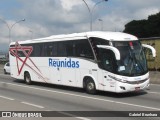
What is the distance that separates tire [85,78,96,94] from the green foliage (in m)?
85.9

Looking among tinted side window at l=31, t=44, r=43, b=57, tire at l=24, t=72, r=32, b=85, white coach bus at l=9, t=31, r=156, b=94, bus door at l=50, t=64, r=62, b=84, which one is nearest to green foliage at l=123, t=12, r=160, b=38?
tire at l=24, t=72, r=32, b=85

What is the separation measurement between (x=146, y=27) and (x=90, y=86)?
92.5m

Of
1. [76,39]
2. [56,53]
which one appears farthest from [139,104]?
[56,53]

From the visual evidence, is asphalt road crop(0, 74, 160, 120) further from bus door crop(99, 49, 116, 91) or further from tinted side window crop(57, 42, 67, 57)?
tinted side window crop(57, 42, 67, 57)

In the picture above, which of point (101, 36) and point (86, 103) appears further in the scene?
point (101, 36)

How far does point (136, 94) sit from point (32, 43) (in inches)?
358

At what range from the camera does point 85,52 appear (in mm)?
19047

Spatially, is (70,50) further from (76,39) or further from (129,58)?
(129,58)

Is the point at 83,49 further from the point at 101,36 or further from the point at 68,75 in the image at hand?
the point at 68,75

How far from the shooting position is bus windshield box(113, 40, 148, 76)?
17062mm

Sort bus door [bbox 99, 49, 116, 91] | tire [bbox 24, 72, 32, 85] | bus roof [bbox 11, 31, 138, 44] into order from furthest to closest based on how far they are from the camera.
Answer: tire [bbox 24, 72, 32, 85], bus roof [bbox 11, 31, 138, 44], bus door [bbox 99, 49, 116, 91]

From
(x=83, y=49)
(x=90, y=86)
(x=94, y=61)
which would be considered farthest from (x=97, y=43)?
(x=90, y=86)

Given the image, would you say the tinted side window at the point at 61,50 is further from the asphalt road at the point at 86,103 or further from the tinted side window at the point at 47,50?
the asphalt road at the point at 86,103

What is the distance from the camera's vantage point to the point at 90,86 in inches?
740
